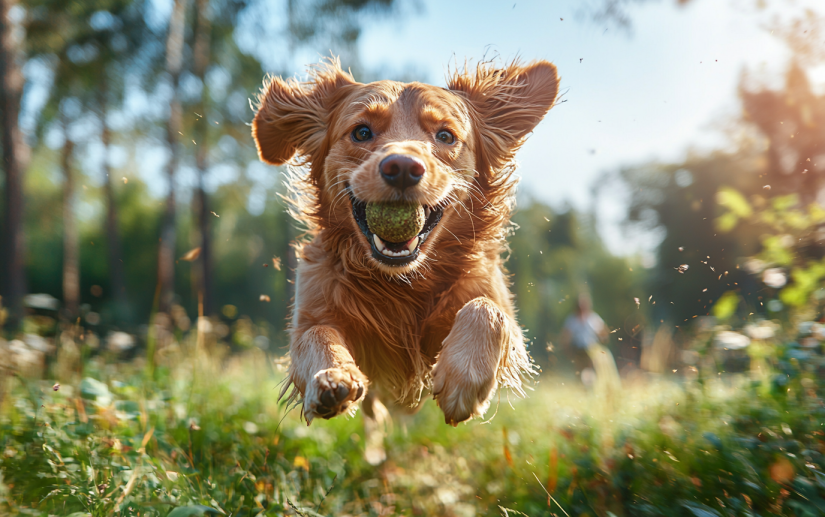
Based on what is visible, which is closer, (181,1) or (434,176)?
(434,176)

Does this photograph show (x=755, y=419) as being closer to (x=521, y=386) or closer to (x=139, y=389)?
(x=521, y=386)

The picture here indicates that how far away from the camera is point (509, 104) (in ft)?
9.43

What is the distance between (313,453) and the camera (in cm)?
321

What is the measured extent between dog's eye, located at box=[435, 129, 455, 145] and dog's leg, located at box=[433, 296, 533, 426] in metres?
0.94

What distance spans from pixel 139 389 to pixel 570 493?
2952mm

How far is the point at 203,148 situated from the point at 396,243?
1112cm

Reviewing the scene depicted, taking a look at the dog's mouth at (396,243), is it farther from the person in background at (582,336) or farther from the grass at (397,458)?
the person in background at (582,336)

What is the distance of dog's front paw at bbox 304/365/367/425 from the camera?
170cm

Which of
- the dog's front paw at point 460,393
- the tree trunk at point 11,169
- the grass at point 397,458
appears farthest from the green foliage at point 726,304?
the tree trunk at point 11,169

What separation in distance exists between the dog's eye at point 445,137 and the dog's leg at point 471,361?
36.9 inches

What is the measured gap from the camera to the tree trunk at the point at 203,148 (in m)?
10.2

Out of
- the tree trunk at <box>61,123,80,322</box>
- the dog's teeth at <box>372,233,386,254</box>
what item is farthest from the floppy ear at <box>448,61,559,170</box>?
the tree trunk at <box>61,123,80,322</box>

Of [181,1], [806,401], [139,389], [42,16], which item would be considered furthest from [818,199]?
[42,16]

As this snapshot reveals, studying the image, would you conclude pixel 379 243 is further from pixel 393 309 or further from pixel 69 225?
pixel 69 225
